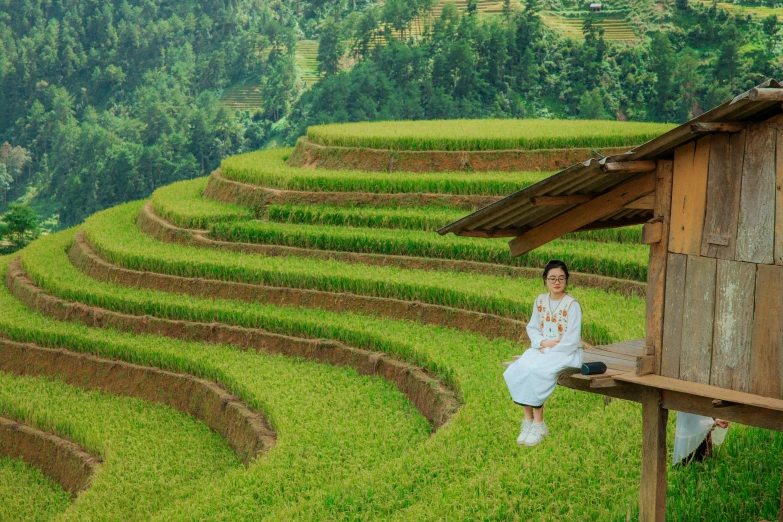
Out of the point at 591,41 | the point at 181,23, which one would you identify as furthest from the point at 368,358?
the point at 181,23

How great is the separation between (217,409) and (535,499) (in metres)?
4.85

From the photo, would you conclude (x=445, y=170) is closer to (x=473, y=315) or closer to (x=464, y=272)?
(x=464, y=272)

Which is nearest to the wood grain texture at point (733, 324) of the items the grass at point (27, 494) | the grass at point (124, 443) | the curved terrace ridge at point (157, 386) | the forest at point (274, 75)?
the curved terrace ridge at point (157, 386)

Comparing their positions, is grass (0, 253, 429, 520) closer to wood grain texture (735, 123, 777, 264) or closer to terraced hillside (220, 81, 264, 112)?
wood grain texture (735, 123, 777, 264)

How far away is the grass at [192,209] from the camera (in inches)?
574

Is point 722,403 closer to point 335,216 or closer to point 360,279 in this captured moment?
point 360,279

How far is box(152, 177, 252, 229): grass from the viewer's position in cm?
1458

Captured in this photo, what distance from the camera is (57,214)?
5284cm

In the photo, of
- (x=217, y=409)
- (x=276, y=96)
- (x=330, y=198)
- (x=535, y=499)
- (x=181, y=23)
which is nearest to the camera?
(x=535, y=499)

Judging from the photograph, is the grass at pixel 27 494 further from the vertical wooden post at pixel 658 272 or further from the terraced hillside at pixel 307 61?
the terraced hillside at pixel 307 61

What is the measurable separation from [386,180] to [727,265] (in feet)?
32.1

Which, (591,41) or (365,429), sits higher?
(591,41)

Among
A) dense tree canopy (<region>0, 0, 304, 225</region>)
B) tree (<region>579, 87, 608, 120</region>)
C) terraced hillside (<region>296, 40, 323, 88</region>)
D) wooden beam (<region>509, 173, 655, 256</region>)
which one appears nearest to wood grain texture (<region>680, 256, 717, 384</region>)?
wooden beam (<region>509, 173, 655, 256</region>)

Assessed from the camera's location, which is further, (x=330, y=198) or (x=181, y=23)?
(x=181, y=23)
